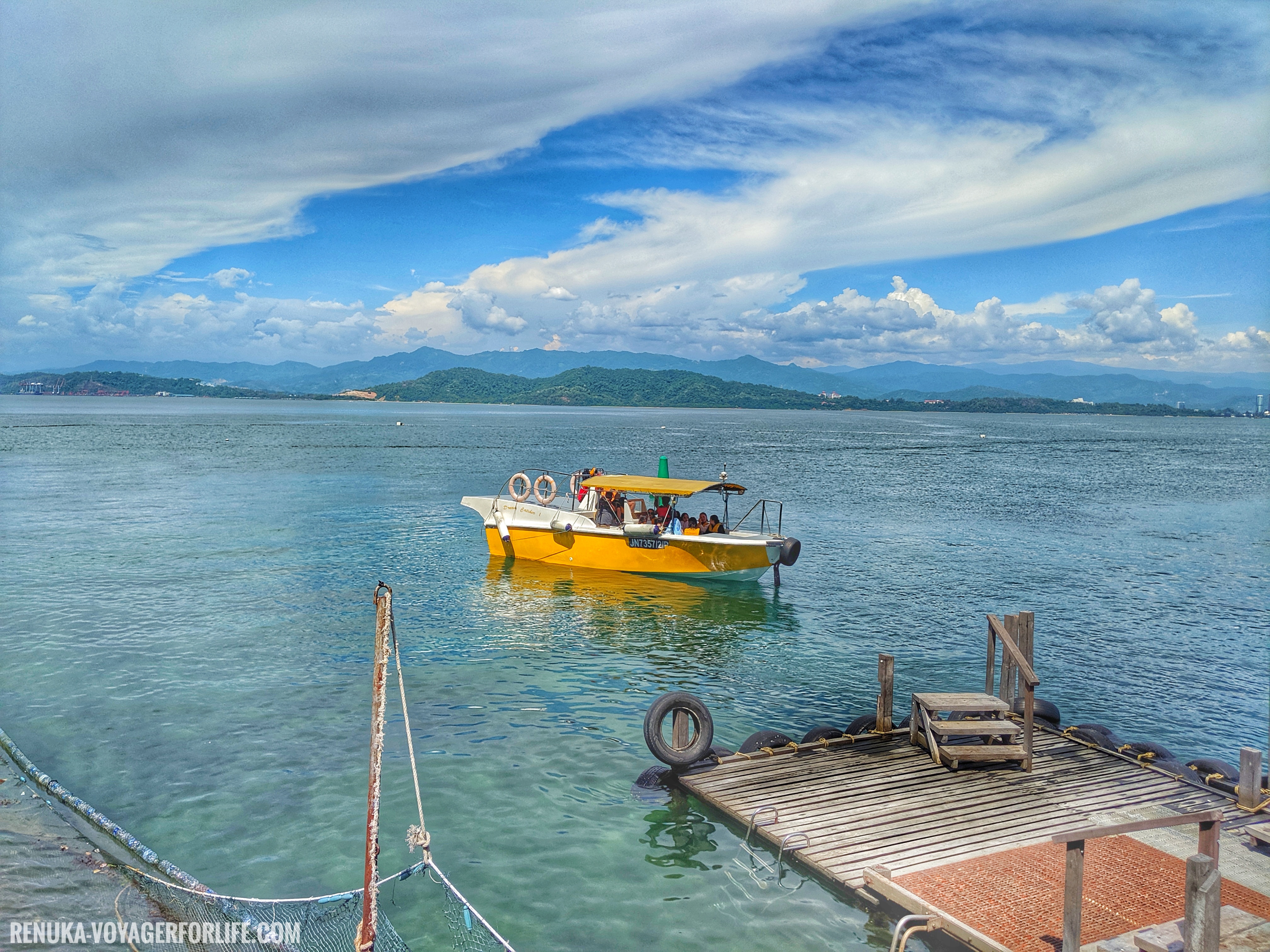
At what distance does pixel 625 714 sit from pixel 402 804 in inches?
214

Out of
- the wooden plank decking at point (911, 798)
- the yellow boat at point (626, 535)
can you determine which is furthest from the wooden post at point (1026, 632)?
the yellow boat at point (626, 535)

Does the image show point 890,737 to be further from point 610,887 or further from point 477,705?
point 477,705

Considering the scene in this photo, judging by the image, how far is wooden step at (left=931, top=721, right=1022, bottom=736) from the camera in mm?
13484

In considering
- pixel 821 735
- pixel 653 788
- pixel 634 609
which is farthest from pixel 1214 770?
pixel 634 609

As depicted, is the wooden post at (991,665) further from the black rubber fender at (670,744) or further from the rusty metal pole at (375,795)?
the rusty metal pole at (375,795)

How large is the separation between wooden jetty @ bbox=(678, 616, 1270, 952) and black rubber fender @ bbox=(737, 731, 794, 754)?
0.14 m

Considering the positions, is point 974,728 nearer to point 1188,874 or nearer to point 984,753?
point 984,753

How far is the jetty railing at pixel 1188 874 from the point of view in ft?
22.3

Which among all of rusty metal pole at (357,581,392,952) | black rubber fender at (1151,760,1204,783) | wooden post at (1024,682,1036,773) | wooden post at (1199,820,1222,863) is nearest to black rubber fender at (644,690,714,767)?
wooden post at (1024,682,1036,773)

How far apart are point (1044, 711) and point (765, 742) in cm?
580

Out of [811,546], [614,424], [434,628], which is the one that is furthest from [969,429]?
[434,628]

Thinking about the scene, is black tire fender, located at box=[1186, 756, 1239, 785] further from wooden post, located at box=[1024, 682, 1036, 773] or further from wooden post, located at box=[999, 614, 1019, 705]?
wooden post, located at box=[999, 614, 1019, 705]

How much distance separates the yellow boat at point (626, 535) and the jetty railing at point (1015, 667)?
12.3 meters

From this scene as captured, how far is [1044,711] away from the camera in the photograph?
15.7 m
